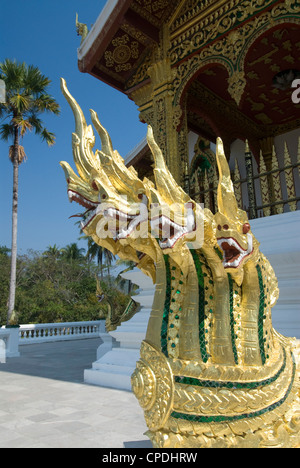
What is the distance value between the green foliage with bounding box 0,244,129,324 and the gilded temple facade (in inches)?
392

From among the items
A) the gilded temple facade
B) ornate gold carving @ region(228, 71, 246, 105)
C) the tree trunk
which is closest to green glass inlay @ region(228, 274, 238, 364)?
the gilded temple facade

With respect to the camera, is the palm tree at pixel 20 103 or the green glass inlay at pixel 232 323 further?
the palm tree at pixel 20 103

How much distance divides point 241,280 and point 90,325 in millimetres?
10504

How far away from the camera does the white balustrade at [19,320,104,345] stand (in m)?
9.62

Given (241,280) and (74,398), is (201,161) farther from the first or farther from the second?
(241,280)

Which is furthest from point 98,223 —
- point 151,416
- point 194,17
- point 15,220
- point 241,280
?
point 15,220

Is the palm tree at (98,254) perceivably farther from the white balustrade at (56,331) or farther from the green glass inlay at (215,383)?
the green glass inlay at (215,383)

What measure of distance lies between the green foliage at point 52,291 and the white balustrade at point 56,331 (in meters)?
2.80

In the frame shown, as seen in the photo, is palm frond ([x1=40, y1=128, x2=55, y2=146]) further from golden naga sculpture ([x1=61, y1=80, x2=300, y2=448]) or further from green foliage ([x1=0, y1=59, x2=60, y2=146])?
golden naga sculpture ([x1=61, y1=80, x2=300, y2=448])

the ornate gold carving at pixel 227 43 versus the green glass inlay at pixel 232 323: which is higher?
the ornate gold carving at pixel 227 43

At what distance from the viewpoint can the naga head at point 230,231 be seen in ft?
4.27

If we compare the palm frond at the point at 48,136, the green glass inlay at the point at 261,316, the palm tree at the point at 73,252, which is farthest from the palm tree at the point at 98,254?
the green glass inlay at the point at 261,316

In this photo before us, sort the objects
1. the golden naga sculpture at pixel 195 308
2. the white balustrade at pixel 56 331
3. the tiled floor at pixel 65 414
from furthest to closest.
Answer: the white balustrade at pixel 56 331 < the tiled floor at pixel 65 414 < the golden naga sculpture at pixel 195 308

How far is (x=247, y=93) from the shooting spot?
6.22 m
